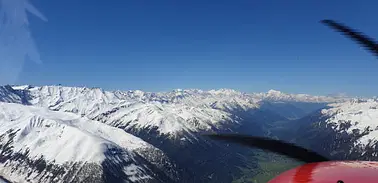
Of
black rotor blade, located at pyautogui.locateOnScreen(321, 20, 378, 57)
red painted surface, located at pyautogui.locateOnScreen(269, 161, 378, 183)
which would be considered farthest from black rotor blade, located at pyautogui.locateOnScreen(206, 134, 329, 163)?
black rotor blade, located at pyautogui.locateOnScreen(321, 20, 378, 57)

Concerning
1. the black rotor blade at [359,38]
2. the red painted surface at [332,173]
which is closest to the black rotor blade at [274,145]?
the red painted surface at [332,173]

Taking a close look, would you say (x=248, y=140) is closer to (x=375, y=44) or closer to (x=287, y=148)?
(x=287, y=148)

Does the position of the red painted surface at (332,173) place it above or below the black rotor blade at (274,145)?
below

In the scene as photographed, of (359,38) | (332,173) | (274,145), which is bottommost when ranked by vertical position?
(332,173)

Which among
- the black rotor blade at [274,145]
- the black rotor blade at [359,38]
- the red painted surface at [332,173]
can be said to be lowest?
the red painted surface at [332,173]

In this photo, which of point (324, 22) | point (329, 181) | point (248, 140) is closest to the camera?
point (329, 181)

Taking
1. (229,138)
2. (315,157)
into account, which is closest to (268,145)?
(229,138)

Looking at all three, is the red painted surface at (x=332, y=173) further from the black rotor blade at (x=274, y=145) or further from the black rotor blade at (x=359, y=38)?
the black rotor blade at (x=359, y=38)

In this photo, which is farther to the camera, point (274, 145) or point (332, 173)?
point (274, 145)
